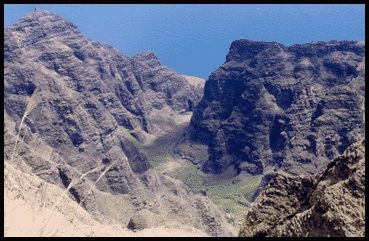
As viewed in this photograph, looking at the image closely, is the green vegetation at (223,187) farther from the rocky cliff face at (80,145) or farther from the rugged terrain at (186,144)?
the rocky cliff face at (80,145)

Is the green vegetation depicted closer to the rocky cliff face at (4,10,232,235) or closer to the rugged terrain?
the rugged terrain

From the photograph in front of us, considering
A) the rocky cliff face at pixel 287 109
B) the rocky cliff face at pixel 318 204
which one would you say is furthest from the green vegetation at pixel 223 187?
the rocky cliff face at pixel 318 204

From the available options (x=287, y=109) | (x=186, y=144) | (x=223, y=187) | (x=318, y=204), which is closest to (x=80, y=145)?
(x=223, y=187)

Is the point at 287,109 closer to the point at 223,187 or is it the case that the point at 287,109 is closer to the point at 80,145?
the point at 223,187

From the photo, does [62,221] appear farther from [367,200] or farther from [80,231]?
[367,200]

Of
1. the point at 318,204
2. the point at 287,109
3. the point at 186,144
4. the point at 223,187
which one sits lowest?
the point at 186,144
